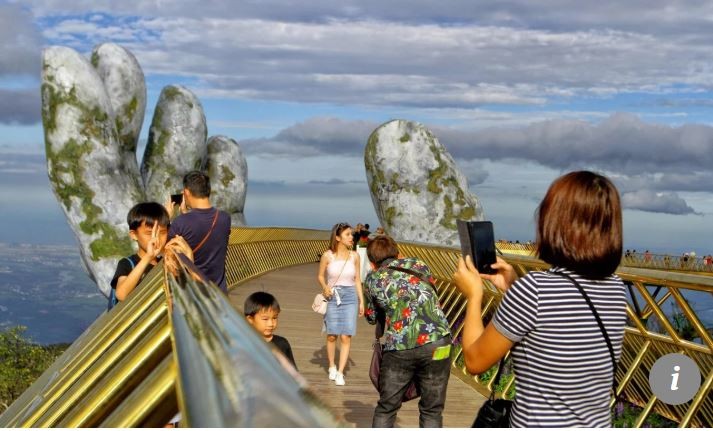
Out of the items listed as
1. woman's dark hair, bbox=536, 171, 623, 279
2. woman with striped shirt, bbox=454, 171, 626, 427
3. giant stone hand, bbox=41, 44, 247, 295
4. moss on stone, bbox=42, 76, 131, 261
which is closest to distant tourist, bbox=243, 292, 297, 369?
woman with striped shirt, bbox=454, 171, 626, 427

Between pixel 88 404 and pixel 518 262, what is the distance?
7655mm

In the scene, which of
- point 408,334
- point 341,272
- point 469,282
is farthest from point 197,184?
point 469,282

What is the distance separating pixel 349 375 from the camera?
33.9ft

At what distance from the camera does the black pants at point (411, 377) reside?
19.5 feet

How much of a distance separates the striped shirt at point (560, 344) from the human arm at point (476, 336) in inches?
1.5

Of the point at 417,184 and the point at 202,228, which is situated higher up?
the point at 202,228

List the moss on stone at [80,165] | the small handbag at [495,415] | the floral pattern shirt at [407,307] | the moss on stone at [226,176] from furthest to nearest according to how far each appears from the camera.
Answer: the moss on stone at [226,176] → the moss on stone at [80,165] → the floral pattern shirt at [407,307] → the small handbag at [495,415]

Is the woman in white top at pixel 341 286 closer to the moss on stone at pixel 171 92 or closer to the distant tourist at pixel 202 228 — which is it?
the distant tourist at pixel 202 228

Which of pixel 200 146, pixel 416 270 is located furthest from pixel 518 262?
pixel 200 146

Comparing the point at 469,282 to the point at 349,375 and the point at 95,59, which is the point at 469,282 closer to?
the point at 349,375

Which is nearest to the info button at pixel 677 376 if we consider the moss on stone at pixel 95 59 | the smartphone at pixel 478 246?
the smartphone at pixel 478 246

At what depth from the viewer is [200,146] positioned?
45.6 m

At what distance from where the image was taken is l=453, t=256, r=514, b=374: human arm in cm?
293

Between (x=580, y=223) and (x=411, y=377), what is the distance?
11.1 ft
